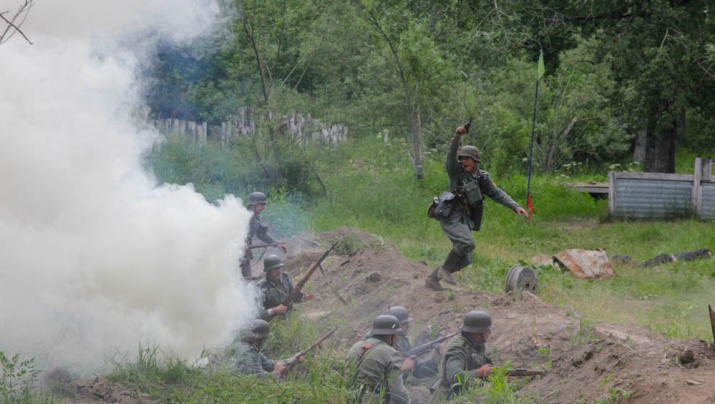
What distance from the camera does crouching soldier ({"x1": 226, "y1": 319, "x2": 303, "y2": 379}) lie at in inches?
311

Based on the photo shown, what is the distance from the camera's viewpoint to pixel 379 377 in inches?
285

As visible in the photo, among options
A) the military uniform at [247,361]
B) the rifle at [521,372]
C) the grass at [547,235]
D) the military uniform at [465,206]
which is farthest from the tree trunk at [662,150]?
the military uniform at [247,361]

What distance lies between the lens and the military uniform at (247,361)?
25.8 feet

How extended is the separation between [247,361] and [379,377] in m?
1.38

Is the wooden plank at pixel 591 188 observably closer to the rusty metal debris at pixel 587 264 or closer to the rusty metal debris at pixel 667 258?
the rusty metal debris at pixel 667 258

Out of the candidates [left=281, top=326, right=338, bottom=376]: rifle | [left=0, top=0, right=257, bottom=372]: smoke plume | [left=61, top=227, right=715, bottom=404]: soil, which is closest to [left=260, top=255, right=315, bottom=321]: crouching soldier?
[left=61, top=227, right=715, bottom=404]: soil

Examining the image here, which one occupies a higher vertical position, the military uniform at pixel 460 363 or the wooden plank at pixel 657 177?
the wooden plank at pixel 657 177

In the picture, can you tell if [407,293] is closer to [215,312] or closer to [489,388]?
[215,312]

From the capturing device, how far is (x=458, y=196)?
10.0m

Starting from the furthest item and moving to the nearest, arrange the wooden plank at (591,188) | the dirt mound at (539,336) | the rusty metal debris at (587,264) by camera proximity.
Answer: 1. the wooden plank at (591,188)
2. the rusty metal debris at (587,264)
3. the dirt mound at (539,336)

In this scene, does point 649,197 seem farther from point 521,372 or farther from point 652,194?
point 521,372

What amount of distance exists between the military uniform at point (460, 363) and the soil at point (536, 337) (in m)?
0.31

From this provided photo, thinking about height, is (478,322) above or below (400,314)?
above

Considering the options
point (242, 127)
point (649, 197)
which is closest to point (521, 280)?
point (649, 197)
